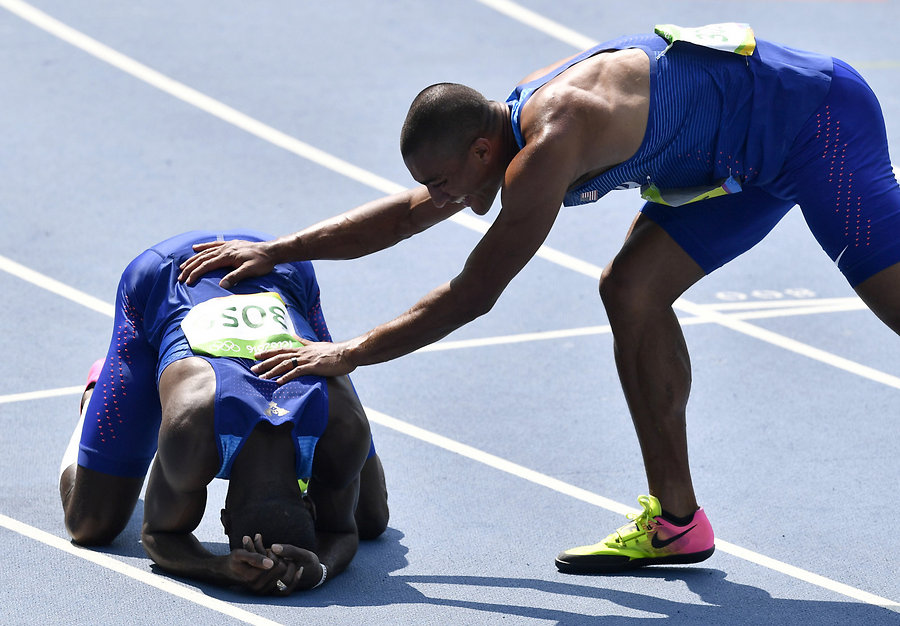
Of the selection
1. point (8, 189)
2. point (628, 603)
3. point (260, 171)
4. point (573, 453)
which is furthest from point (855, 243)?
point (8, 189)

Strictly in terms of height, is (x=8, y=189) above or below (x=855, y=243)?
below

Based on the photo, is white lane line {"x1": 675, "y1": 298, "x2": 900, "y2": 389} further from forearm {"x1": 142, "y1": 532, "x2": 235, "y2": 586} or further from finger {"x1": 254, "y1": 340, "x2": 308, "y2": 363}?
forearm {"x1": 142, "y1": 532, "x2": 235, "y2": 586}

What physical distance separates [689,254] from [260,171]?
4219 mm

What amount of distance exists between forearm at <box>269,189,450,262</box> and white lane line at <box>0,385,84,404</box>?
159 cm

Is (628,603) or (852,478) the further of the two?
(852,478)

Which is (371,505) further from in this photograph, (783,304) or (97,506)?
(783,304)

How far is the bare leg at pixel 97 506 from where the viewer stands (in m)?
4.19

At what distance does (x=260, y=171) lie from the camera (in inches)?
307

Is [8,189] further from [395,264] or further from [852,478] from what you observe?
[852,478]

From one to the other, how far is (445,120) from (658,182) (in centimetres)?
77

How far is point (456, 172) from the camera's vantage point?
374cm

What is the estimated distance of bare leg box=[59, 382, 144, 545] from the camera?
13.8 feet

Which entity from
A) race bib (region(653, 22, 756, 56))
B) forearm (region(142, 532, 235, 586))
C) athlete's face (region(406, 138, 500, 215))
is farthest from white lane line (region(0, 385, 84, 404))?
race bib (region(653, 22, 756, 56))

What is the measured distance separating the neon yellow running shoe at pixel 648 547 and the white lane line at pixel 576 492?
21 centimetres
